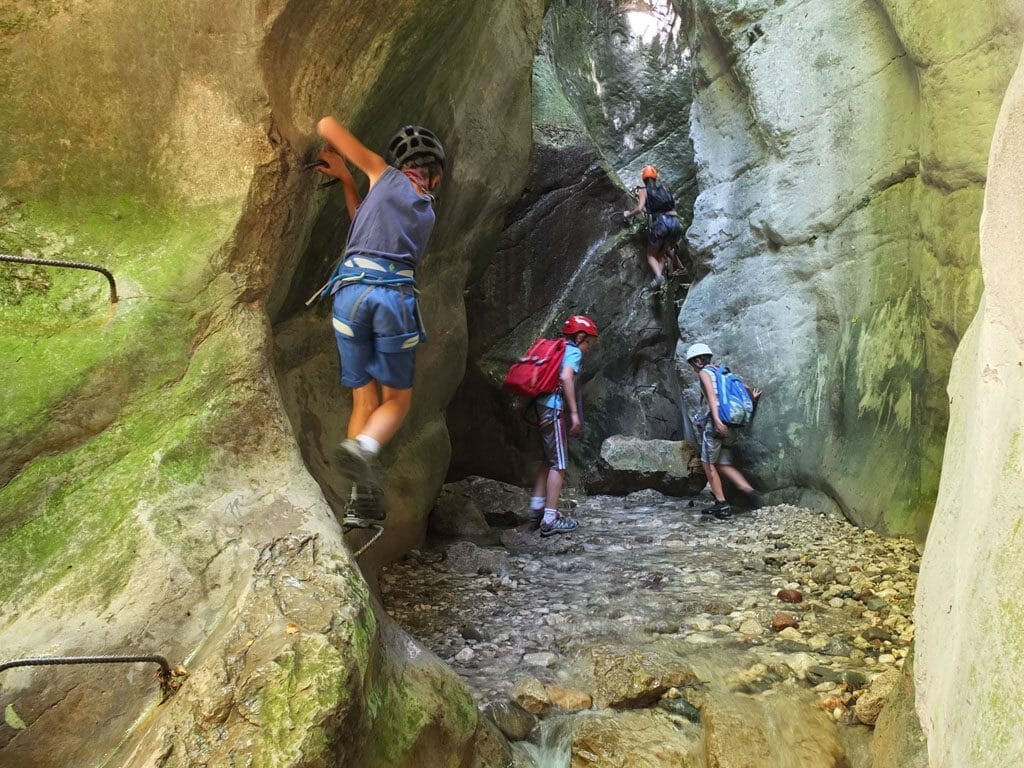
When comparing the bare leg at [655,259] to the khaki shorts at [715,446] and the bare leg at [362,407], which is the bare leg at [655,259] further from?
the bare leg at [362,407]

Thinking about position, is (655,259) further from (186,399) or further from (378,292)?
(186,399)

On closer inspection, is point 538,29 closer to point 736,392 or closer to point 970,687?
point 736,392

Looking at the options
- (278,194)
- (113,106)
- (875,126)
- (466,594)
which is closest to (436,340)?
(466,594)

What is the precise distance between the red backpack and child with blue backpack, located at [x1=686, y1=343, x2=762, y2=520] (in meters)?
2.05

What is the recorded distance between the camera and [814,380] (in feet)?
28.9

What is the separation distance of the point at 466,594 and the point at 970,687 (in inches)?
165

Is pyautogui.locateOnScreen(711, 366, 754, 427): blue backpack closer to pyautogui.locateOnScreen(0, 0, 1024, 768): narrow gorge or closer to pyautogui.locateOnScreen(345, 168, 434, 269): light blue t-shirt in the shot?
pyautogui.locateOnScreen(0, 0, 1024, 768): narrow gorge

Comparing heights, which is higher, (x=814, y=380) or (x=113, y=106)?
(x=113, y=106)

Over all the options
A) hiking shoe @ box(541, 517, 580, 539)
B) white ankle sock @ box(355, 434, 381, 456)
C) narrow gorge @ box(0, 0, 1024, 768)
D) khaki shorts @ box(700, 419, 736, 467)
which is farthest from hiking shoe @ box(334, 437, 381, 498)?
khaki shorts @ box(700, 419, 736, 467)

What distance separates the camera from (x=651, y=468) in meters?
10.7

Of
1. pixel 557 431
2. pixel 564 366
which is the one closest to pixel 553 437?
pixel 557 431

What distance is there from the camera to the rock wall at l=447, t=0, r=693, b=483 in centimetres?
1122

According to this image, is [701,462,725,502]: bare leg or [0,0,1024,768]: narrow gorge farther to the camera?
[701,462,725,502]: bare leg

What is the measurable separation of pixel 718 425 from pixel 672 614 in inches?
164
